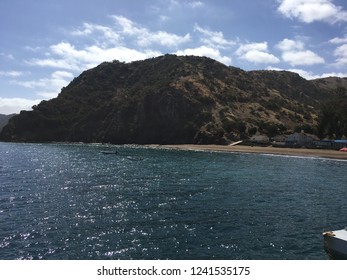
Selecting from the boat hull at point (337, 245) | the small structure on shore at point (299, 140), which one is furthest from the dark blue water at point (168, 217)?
the small structure on shore at point (299, 140)

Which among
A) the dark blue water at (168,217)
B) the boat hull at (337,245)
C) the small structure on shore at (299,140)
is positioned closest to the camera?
the boat hull at (337,245)

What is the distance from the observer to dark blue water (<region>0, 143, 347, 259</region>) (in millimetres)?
24562

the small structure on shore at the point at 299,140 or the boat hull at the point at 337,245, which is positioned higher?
the small structure on shore at the point at 299,140

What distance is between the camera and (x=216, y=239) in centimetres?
2680

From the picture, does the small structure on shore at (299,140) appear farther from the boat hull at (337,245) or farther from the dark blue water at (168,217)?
the boat hull at (337,245)

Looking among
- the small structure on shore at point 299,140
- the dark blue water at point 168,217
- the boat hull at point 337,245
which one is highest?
the small structure on shore at point 299,140

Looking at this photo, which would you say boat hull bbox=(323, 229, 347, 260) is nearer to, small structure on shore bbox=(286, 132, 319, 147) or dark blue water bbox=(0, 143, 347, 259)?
dark blue water bbox=(0, 143, 347, 259)

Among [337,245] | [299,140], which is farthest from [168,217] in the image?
[299,140]

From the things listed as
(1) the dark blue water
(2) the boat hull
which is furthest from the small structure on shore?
(2) the boat hull

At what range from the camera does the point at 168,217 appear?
33.3 metres

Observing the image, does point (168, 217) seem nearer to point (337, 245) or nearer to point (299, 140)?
point (337, 245)

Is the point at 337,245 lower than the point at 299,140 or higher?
lower

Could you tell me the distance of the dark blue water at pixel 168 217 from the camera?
24.6m

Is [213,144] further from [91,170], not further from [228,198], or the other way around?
[228,198]
